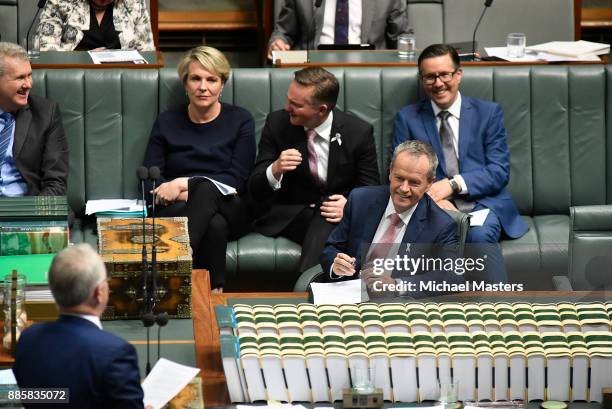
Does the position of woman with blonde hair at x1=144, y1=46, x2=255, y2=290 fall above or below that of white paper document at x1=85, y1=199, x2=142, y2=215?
above

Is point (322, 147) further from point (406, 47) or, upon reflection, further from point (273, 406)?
point (273, 406)

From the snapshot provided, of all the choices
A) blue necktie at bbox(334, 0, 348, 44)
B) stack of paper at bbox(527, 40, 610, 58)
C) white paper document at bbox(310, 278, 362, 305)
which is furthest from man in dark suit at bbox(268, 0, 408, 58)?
white paper document at bbox(310, 278, 362, 305)

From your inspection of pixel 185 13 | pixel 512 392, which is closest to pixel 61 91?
pixel 185 13

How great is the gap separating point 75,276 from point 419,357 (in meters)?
0.99

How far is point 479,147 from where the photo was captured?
5.64 m

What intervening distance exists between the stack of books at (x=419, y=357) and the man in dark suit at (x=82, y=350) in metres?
0.52

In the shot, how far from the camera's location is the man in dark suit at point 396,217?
445cm

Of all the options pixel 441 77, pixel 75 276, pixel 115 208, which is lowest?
pixel 115 208

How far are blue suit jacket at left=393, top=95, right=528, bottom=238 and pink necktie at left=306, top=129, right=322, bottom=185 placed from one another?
40 centimetres

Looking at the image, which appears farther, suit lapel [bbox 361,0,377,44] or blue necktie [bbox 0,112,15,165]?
suit lapel [bbox 361,0,377,44]

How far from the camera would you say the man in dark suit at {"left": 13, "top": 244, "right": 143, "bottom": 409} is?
9.24 feet

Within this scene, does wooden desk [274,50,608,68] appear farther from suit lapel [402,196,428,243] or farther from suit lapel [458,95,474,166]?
suit lapel [402,196,428,243]

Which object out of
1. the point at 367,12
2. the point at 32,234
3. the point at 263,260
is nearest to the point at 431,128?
the point at 263,260

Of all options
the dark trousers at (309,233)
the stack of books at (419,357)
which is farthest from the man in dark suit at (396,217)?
the stack of books at (419,357)
